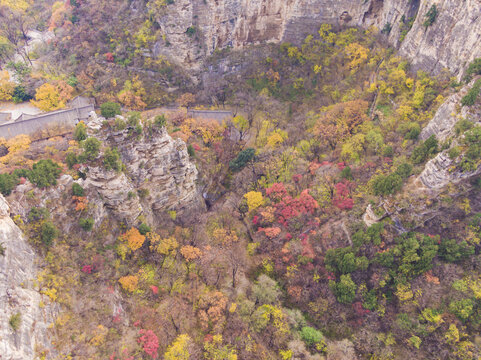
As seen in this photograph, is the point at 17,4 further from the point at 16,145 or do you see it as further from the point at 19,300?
the point at 19,300

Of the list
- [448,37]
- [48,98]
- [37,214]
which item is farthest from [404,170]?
[48,98]

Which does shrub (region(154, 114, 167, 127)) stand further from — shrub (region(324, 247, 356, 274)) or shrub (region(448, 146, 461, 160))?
shrub (region(448, 146, 461, 160))

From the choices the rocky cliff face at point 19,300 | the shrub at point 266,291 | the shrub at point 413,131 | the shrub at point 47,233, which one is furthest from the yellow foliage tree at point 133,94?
the shrub at point 413,131

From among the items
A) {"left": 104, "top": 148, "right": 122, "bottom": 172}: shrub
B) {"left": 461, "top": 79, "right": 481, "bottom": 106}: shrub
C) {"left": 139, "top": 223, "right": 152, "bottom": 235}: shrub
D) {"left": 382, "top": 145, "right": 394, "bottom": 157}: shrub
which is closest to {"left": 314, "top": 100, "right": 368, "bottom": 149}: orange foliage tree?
{"left": 382, "top": 145, "right": 394, "bottom": 157}: shrub

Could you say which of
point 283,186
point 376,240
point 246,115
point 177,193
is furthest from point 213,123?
point 376,240

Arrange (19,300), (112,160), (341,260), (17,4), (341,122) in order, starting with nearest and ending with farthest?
(19,300), (341,260), (112,160), (341,122), (17,4)
